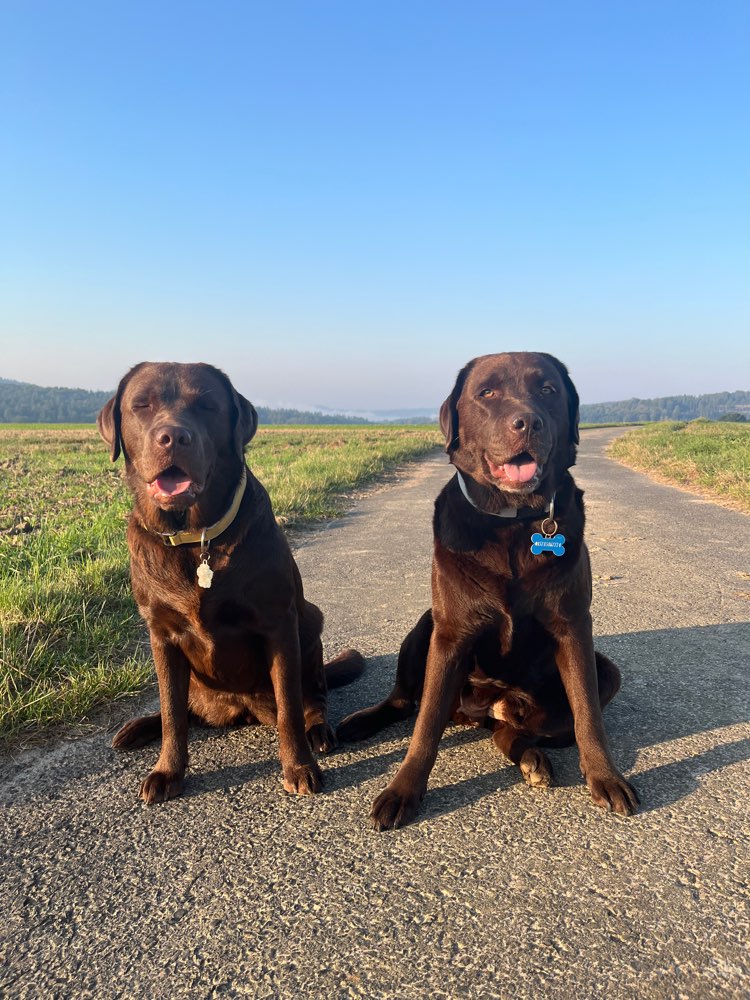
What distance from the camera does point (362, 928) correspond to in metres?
1.65

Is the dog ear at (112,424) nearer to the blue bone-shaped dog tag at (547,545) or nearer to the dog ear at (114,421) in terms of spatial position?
the dog ear at (114,421)

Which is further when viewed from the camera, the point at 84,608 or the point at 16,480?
the point at 16,480

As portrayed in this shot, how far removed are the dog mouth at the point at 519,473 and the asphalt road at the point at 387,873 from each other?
115 cm

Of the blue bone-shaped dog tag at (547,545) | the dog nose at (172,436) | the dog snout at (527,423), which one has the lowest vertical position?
the blue bone-shaped dog tag at (547,545)

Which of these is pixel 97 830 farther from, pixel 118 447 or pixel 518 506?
pixel 518 506

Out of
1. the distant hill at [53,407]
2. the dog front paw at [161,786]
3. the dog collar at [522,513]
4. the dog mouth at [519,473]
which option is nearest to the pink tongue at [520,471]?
the dog mouth at [519,473]

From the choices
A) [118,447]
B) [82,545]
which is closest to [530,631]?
[118,447]

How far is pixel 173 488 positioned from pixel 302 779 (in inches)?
48.1

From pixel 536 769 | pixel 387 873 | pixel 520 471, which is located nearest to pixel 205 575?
pixel 387 873

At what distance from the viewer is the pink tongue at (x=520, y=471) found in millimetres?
2430

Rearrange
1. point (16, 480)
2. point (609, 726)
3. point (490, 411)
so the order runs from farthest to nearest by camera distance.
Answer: point (16, 480) → point (609, 726) → point (490, 411)

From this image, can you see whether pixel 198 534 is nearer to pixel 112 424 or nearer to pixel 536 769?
pixel 112 424

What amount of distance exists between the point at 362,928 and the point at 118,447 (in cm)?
207

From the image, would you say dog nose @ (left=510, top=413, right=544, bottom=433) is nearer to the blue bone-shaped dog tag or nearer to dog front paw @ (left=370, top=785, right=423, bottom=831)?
the blue bone-shaped dog tag
